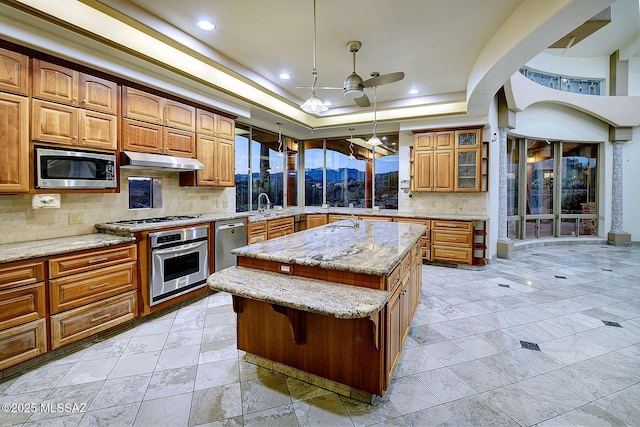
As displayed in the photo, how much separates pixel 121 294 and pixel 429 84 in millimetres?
4954

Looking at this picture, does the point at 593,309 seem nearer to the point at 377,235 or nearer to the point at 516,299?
the point at 516,299

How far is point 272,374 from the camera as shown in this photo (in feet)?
7.19

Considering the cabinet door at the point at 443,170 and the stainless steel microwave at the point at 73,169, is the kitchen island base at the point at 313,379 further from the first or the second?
the cabinet door at the point at 443,170

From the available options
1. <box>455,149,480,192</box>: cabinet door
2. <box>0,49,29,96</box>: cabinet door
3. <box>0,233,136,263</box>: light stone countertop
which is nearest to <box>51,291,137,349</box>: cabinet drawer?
<box>0,233,136,263</box>: light stone countertop

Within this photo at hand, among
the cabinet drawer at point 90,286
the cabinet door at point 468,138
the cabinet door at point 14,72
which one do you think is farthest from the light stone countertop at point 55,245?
the cabinet door at point 468,138

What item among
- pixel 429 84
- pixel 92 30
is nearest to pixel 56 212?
pixel 92 30

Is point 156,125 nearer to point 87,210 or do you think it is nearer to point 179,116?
point 179,116

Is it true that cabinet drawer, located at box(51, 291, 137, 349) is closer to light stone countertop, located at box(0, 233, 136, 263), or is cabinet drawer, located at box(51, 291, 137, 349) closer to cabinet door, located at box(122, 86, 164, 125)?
light stone countertop, located at box(0, 233, 136, 263)

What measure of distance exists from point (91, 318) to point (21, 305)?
0.52 metres

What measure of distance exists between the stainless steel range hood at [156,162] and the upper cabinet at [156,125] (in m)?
0.08

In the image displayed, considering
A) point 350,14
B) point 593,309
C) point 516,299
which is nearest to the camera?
point 350,14

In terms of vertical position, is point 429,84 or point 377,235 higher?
point 429,84

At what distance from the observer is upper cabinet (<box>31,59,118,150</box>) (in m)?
2.46

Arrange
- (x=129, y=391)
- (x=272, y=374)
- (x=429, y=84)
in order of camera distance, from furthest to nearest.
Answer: (x=429, y=84), (x=272, y=374), (x=129, y=391)
